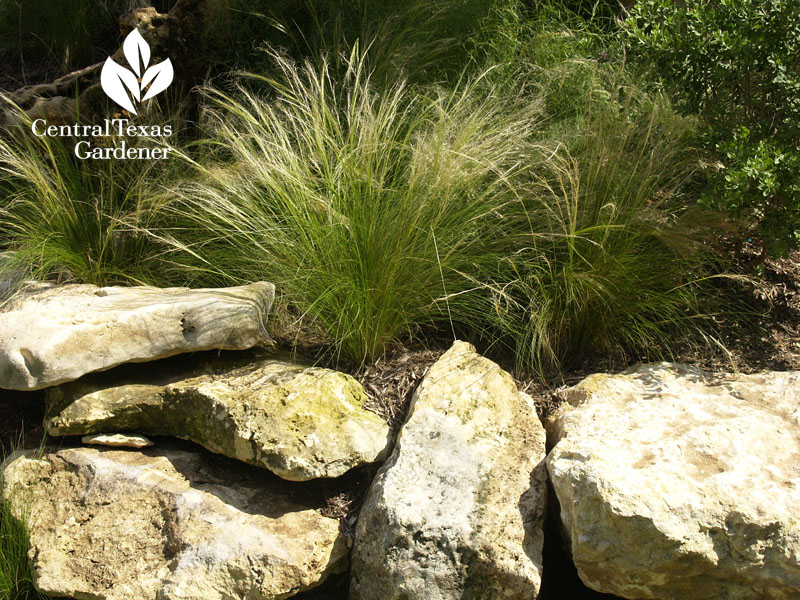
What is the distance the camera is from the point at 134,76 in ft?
14.2

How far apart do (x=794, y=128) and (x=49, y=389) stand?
3279 millimetres

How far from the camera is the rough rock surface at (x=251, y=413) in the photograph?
106 inches

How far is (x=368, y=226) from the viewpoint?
3037 millimetres

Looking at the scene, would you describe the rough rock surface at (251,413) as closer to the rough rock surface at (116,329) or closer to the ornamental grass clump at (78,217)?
the rough rock surface at (116,329)

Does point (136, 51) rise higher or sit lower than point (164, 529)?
higher

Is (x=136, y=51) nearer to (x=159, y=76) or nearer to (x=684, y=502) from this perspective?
(x=159, y=76)

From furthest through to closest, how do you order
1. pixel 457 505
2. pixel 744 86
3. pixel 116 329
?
pixel 744 86 < pixel 116 329 < pixel 457 505

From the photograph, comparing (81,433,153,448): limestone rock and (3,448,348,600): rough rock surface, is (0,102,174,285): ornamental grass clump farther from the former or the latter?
(3,448,348,600): rough rock surface

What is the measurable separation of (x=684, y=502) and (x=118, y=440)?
2134 mm

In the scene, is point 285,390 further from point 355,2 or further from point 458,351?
point 355,2

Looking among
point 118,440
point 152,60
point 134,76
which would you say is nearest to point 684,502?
point 118,440

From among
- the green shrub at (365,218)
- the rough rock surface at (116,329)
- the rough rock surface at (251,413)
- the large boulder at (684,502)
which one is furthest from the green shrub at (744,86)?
the rough rock surface at (116,329)

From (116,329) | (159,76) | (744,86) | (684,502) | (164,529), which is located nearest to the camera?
(684,502)

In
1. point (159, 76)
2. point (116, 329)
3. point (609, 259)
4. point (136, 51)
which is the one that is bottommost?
point (116, 329)
